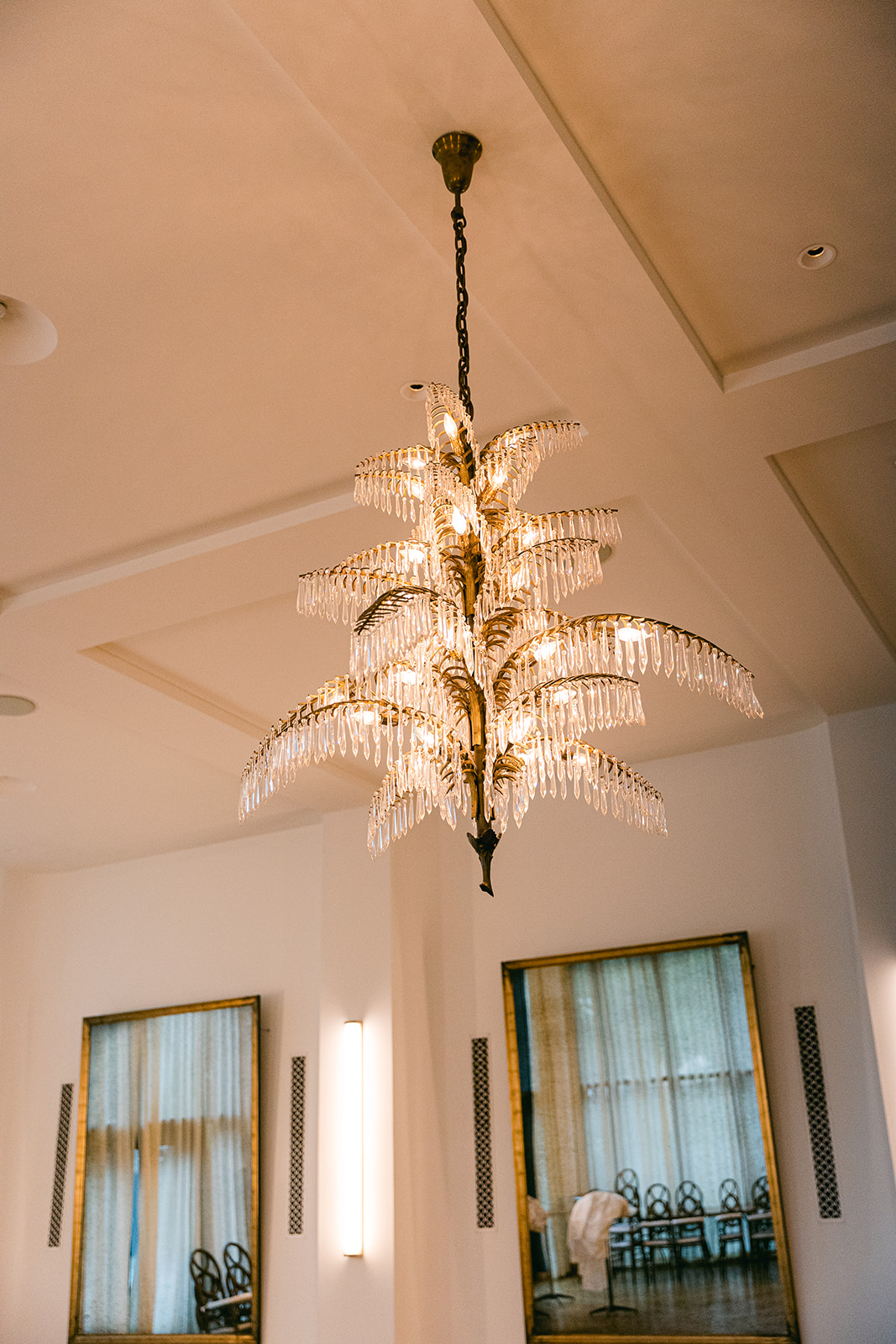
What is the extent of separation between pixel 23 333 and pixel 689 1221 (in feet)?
18.3

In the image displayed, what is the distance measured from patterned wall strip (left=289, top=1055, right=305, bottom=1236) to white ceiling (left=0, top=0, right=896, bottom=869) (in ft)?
11.5

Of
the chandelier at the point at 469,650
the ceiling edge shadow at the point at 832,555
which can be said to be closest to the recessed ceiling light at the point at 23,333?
the chandelier at the point at 469,650

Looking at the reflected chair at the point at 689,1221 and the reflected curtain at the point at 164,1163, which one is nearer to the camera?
the reflected chair at the point at 689,1221

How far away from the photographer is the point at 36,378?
156 inches

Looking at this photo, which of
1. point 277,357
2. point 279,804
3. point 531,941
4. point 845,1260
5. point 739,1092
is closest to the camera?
point 277,357

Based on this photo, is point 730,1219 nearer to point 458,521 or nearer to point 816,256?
point 458,521

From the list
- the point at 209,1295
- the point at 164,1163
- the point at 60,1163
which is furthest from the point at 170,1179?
the point at 60,1163

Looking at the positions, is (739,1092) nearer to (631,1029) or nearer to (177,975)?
(631,1029)

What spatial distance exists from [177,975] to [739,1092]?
4347mm

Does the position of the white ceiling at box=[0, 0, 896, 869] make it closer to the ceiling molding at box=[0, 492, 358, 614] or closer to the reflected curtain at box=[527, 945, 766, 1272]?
the ceiling molding at box=[0, 492, 358, 614]

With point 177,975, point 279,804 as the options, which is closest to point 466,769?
point 279,804

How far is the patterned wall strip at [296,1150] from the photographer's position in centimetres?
766

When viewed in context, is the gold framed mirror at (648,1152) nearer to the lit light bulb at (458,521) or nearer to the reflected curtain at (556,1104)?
the reflected curtain at (556,1104)

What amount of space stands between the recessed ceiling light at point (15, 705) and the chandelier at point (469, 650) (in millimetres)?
3496
